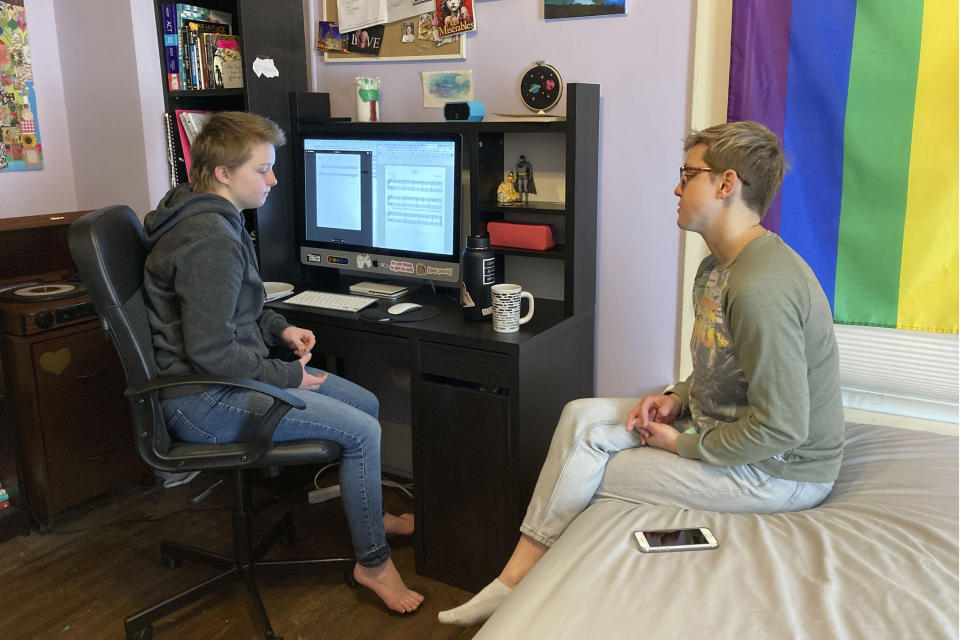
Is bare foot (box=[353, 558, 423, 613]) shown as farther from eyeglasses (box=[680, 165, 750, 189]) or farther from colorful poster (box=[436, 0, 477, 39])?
colorful poster (box=[436, 0, 477, 39])

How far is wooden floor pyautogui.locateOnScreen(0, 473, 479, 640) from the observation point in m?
2.11

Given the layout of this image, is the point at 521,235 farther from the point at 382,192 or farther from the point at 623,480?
the point at 623,480

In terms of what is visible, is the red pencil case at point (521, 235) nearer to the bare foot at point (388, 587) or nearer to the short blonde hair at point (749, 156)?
the short blonde hair at point (749, 156)

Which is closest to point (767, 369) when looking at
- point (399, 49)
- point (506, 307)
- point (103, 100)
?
point (506, 307)

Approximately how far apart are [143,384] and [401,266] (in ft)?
3.01

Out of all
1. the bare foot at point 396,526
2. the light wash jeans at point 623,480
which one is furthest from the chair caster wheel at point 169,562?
the light wash jeans at point 623,480

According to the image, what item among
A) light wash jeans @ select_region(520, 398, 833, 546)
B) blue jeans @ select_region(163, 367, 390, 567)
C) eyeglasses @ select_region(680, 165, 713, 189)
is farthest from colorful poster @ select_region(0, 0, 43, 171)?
eyeglasses @ select_region(680, 165, 713, 189)

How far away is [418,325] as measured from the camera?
2.23m

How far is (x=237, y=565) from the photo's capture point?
2.19 metres

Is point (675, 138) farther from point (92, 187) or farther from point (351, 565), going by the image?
point (92, 187)

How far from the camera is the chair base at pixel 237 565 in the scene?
2.02 m

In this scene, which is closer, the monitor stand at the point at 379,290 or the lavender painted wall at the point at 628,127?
the lavender painted wall at the point at 628,127

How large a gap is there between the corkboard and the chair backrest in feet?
3.75

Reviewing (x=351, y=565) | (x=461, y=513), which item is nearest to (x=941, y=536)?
(x=461, y=513)
